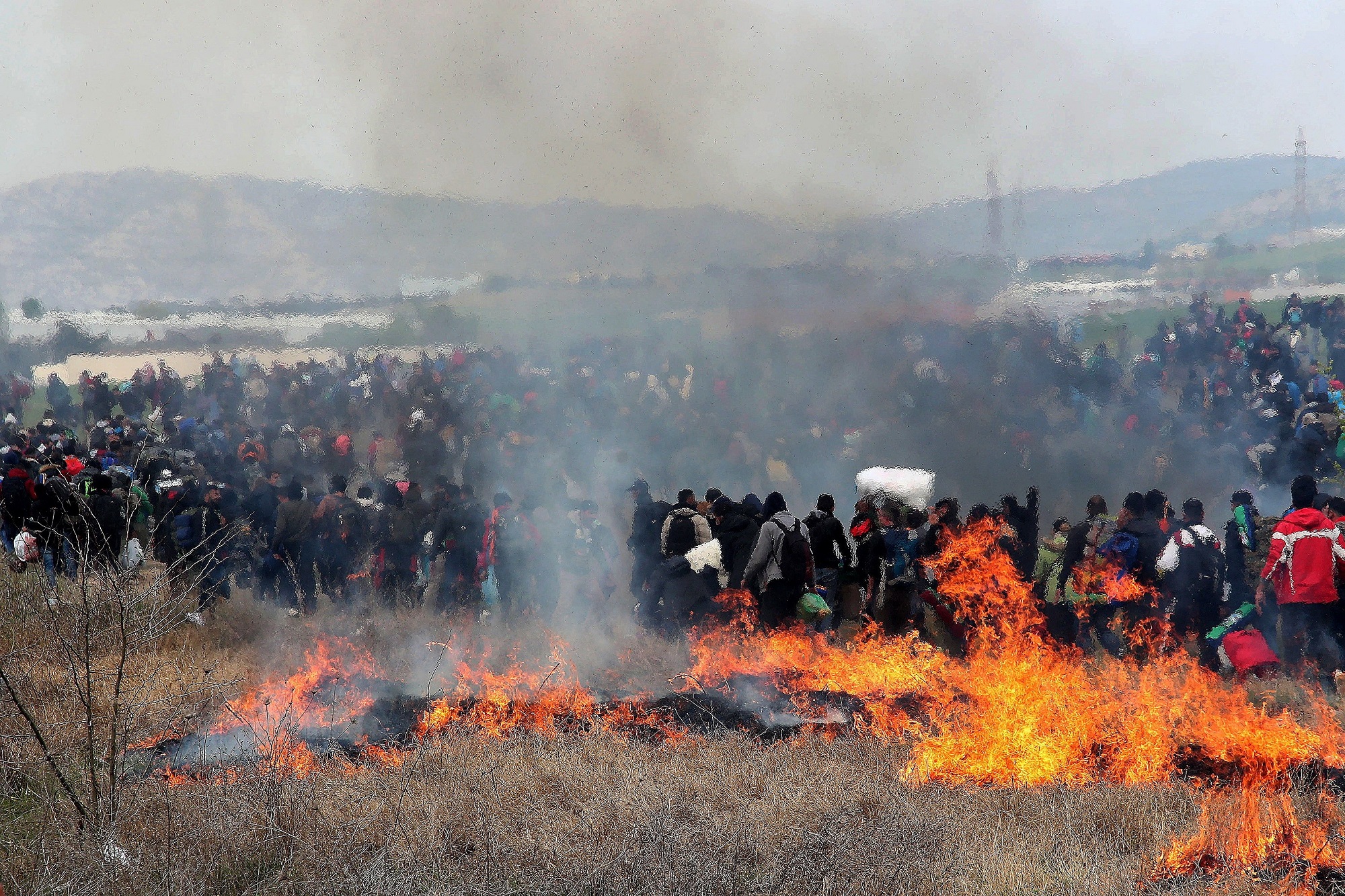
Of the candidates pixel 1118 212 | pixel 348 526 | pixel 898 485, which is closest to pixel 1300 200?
pixel 1118 212

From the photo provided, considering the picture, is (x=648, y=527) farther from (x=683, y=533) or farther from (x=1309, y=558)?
(x=1309, y=558)

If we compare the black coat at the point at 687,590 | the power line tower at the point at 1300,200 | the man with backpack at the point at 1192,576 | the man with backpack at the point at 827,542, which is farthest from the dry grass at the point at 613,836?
the power line tower at the point at 1300,200

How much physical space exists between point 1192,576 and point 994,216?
32.7ft

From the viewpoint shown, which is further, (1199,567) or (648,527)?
(648,527)

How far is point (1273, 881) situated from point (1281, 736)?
1.72 m

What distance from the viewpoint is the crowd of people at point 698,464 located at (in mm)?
9445

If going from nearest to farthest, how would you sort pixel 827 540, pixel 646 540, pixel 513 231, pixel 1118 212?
pixel 827 540 < pixel 646 540 < pixel 513 231 < pixel 1118 212

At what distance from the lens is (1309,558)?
25.8ft

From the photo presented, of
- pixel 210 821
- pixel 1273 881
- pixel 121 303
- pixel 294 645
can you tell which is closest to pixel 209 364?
pixel 121 303

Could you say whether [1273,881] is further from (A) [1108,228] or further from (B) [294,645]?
(A) [1108,228]


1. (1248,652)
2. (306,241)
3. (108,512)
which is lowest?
(1248,652)

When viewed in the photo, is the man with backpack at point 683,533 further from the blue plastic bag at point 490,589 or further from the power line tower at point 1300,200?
the power line tower at point 1300,200

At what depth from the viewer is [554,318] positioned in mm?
18172

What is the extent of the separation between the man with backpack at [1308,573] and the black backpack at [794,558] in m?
3.40
